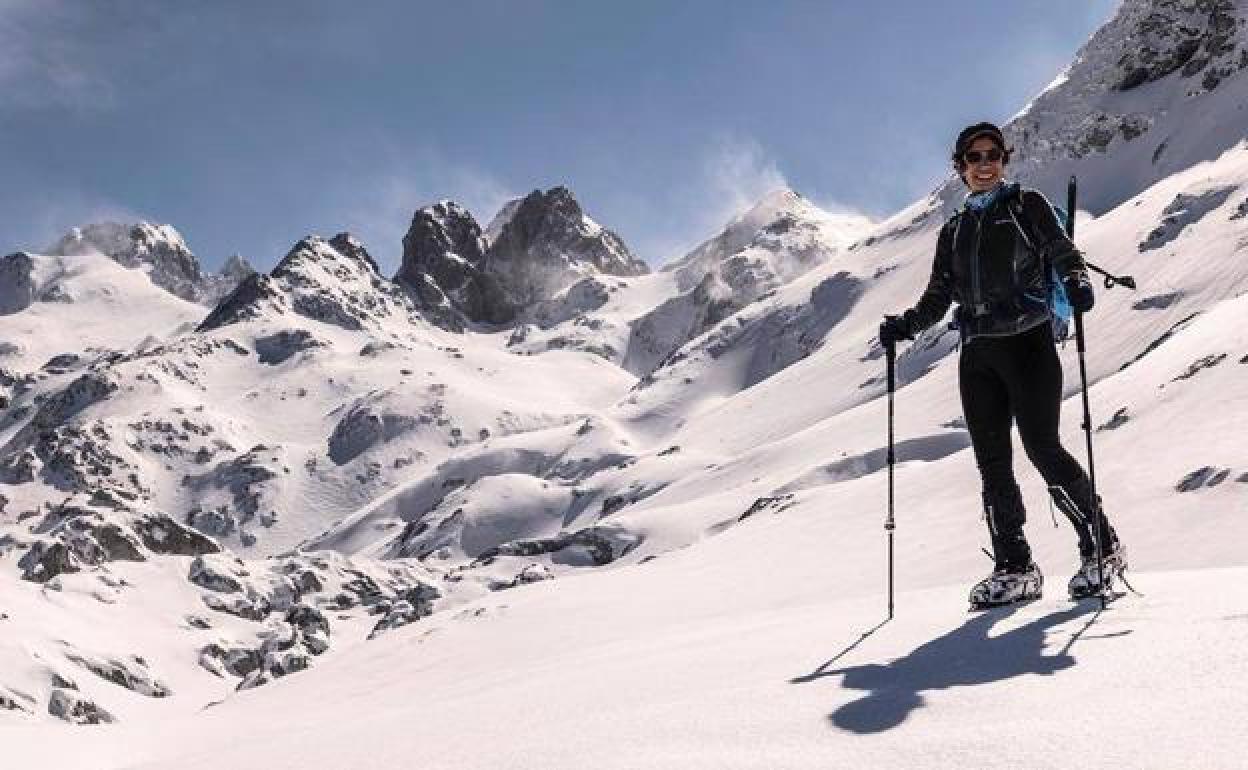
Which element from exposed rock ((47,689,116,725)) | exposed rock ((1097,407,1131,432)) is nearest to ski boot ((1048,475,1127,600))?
exposed rock ((1097,407,1131,432))

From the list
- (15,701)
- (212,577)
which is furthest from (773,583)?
(212,577)

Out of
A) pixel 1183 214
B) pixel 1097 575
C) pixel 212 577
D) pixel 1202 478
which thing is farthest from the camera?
pixel 1183 214

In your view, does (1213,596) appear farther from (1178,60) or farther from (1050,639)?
(1178,60)

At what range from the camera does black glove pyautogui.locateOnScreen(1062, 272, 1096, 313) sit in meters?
6.26

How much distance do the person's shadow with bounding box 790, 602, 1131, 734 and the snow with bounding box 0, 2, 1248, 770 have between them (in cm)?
3

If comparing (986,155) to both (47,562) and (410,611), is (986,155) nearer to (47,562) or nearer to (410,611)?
(410,611)

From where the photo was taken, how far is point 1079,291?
247 inches

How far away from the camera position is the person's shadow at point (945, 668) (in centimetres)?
418

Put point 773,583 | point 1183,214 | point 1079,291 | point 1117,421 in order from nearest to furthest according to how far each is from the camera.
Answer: point 1079,291 → point 773,583 → point 1117,421 → point 1183,214

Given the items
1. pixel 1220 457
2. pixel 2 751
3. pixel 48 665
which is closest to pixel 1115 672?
pixel 1220 457

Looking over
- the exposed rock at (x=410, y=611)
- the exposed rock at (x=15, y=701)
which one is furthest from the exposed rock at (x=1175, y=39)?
the exposed rock at (x=15, y=701)

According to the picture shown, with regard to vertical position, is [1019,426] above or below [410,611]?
below

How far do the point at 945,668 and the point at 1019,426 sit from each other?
243cm

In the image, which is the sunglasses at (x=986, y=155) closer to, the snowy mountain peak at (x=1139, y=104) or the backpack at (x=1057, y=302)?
the backpack at (x=1057, y=302)
